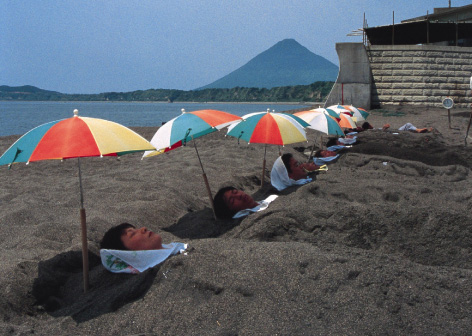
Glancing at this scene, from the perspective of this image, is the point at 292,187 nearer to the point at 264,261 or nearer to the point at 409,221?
the point at 409,221

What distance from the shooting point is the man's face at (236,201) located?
611 cm

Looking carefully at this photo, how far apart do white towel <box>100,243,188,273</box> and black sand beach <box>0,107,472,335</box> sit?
0.35 ft

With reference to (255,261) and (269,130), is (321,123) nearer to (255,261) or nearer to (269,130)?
(269,130)

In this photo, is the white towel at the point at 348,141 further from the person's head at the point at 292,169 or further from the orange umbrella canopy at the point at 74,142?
the orange umbrella canopy at the point at 74,142

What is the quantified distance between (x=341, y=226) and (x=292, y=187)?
2.39m

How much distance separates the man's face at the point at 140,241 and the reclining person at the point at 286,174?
355cm

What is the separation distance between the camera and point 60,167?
11.4 meters

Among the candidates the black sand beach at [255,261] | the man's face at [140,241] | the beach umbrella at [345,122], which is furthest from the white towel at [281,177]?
the beach umbrella at [345,122]

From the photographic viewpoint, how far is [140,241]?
14.3ft

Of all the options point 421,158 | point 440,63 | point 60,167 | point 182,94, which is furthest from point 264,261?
point 182,94

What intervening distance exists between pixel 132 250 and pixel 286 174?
3.97 meters

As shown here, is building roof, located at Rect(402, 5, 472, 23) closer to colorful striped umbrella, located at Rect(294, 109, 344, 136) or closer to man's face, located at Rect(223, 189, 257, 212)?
colorful striped umbrella, located at Rect(294, 109, 344, 136)

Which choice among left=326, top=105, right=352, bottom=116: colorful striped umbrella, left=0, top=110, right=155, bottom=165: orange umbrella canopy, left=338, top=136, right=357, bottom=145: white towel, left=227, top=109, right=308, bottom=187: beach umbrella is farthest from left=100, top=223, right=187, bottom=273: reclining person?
left=338, top=136, right=357, bottom=145: white towel

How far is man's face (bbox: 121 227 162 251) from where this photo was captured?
14.3 feet
